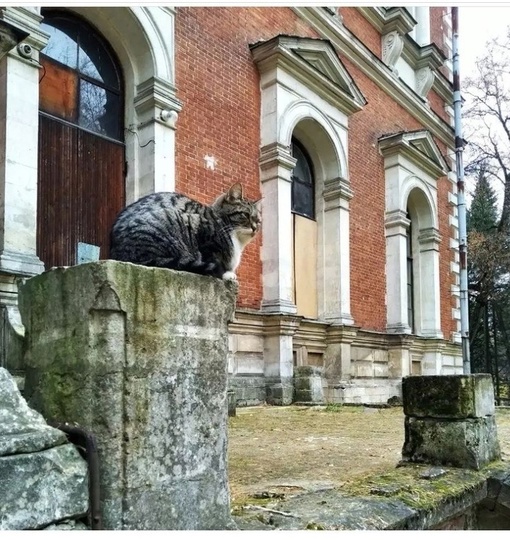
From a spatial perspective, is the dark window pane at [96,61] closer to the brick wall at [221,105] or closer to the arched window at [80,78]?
the arched window at [80,78]

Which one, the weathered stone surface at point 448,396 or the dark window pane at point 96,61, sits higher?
the dark window pane at point 96,61

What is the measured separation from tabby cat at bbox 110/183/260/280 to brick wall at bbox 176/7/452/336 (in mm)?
5020

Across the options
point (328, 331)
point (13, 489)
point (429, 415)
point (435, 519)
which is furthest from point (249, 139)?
point (13, 489)

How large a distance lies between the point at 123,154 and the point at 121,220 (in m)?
5.64

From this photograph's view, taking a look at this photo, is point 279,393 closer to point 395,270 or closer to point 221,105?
point 221,105

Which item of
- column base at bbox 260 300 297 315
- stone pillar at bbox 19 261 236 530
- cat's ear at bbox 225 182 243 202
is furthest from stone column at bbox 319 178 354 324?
stone pillar at bbox 19 261 236 530

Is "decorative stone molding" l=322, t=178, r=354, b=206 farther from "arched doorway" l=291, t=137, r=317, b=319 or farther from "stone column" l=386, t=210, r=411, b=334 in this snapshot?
"stone column" l=386, t=210, r=411, b=334

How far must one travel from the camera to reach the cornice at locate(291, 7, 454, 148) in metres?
12.4

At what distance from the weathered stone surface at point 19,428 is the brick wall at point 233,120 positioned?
7213mm

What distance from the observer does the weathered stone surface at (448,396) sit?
12.9 feet

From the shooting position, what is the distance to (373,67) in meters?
14.2

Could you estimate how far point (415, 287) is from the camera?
54.1 feet

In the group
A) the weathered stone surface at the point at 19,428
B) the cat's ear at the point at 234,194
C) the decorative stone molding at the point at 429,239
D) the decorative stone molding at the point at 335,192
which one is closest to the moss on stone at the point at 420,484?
the weathered stone surface at the point at 19,428

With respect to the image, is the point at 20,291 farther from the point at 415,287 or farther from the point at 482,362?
the point at 482,362
